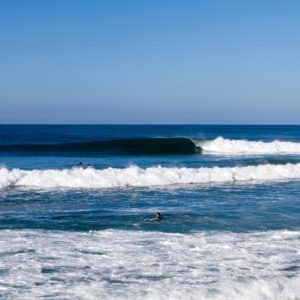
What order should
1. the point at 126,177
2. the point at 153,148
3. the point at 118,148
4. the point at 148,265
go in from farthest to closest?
1. the point at 153,148
2. the point at 118,148
3. the point at 126,177
4. the point at 148,265

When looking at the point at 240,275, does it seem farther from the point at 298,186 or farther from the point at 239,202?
the point at 298,186

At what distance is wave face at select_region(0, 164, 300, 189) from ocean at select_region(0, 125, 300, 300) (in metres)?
0.05

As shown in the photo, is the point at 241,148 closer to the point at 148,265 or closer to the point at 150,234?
the point at 150,234

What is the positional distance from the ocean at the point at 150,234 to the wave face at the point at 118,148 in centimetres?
1443

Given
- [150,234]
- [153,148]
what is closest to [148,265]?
[150,234]

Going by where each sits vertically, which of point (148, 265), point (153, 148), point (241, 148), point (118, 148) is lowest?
point (148, 265)

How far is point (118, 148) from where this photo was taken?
139 ft

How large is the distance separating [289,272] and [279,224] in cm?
486

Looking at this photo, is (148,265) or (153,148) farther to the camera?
(153,148)

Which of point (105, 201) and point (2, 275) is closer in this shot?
point (2, 275)

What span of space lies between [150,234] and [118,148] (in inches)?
1124

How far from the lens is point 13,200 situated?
19297mm

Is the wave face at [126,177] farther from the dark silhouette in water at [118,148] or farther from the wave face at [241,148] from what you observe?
the wave face at [241,148]

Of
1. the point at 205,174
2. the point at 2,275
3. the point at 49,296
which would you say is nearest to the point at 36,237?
the point at 2,275
